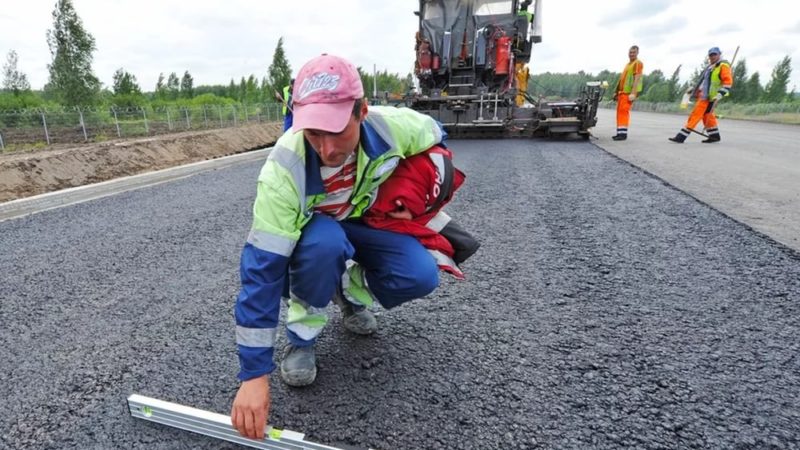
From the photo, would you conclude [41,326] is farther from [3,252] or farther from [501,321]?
[501,321]

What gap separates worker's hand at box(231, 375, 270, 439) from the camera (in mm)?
1136

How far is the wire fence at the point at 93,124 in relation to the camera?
11.7 m

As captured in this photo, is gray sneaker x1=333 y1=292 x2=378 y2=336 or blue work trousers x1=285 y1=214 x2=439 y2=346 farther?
gray sneaker x1=333 y1=292 x2=378 y2=336

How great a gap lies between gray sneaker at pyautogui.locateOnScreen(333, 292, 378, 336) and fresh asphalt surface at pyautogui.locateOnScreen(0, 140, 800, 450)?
2.2 inches

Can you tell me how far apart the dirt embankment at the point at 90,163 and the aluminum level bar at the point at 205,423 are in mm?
5436

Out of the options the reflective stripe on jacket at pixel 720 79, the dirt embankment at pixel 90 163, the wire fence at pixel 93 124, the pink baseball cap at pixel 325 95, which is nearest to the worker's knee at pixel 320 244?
the pink baseball cap at pixel 325 95

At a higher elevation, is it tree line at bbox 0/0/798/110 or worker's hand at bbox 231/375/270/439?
tree line at bbox 0/0/798/110

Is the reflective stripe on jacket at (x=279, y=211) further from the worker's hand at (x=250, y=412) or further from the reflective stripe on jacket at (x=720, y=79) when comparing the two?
the reflective stripe on jacket at (x=720, y=79)

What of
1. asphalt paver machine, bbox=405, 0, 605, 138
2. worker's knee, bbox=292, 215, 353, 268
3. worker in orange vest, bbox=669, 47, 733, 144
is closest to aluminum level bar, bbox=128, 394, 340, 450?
worker's knee, bbox=292, 215, 353, 268

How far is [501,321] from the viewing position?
1.85 meters

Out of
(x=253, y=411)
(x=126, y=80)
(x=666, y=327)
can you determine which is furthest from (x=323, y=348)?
(x=126, y=80)

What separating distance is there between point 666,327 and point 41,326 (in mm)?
2742

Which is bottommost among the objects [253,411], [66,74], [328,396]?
[328,396]

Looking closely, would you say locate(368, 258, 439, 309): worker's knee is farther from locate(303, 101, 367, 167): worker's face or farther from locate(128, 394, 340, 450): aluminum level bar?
locate(128, 394, 340, 450): aluminum level bar
